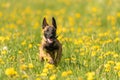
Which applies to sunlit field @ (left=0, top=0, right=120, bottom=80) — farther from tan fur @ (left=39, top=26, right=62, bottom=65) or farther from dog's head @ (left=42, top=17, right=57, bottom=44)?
dog's head @ (left=42, top=17, right=57, bottom=44)

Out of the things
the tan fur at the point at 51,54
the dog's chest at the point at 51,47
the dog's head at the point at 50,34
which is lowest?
the tan fur at the point at 51,54

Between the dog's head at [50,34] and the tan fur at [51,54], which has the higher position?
the dog's head at [50,34]

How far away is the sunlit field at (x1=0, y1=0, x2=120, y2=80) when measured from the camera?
19.2ft

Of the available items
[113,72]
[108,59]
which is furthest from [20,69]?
[108,59]

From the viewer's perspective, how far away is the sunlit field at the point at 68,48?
5.86 meters

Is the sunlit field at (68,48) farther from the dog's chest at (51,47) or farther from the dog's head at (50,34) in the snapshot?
the dog's head at (50,34)

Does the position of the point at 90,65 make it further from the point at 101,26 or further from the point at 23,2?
the point at 23,2

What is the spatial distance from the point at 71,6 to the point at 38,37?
8074 mm

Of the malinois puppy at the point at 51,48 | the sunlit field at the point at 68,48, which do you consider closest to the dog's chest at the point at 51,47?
the malinois puppy at the point at 51,48

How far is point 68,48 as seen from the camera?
8133 mm

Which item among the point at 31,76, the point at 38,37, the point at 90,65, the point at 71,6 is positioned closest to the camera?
the point at 31,76

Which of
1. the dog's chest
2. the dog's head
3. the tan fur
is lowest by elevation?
the tan fur

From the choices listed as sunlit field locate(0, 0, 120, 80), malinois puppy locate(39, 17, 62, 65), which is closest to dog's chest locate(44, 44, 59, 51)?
malinois puppy locate(39, 17, 62, 65)

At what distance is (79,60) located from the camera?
7.25 meters
